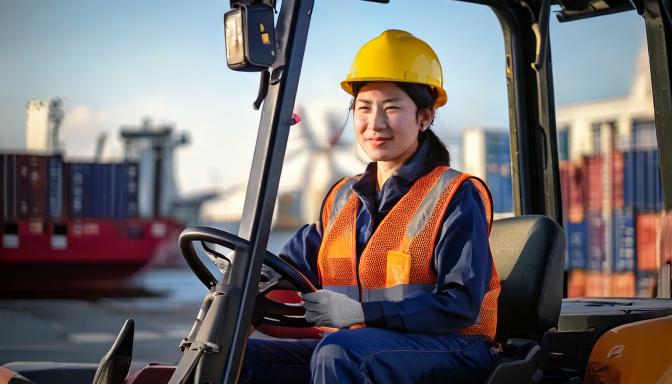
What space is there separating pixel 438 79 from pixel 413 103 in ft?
0.42

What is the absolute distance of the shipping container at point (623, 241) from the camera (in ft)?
67.0

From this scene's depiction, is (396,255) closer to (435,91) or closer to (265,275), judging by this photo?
(265,275)

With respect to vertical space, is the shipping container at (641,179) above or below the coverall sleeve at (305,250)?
above

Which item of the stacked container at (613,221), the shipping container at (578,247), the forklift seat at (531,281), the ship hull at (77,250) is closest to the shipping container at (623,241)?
the stacked container at (613,221)

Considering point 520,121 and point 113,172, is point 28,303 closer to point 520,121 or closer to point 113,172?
point 113,172

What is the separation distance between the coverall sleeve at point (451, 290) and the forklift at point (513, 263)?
0.22 metres

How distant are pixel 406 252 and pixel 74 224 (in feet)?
81.1

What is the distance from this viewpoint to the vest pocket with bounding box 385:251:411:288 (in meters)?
2.94

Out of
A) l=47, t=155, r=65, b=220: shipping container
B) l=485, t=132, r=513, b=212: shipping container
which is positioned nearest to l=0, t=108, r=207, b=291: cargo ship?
l=47, t=155, r=65, b=220: shipping container

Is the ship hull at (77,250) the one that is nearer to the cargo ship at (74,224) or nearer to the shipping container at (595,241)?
the cargo ship at (74,224)

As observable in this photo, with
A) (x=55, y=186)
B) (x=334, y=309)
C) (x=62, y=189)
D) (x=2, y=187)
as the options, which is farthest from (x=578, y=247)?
(x=334, y=309)

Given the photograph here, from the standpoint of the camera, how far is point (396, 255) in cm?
297

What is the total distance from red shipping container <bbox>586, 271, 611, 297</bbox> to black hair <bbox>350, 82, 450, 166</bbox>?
18.7 m

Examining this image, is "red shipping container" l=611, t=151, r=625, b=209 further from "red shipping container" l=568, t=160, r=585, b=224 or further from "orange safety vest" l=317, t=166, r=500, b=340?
"orange safety vest" l=317, t=166, r=500, b=340
